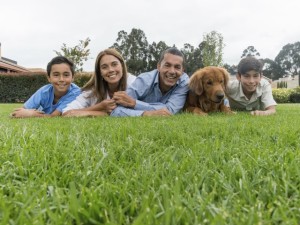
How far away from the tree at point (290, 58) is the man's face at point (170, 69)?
273 ft

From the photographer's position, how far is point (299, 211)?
947 millimetres

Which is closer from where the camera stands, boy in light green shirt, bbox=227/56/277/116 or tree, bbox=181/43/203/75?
boy in light green shirt, bbox=227/56/277/116

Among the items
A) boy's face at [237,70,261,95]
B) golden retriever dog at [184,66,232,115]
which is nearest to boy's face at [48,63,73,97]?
golden retriever dog at [184,66,232,115]

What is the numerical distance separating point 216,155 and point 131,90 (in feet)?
11.4

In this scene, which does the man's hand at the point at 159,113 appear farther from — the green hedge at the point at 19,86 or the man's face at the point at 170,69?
the green hedge at the point at 19,86

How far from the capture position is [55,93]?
538cm

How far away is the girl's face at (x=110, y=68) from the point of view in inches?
195

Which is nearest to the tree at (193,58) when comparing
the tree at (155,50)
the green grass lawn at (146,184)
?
the tree at (155,50)

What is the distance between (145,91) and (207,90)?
34.5 inches

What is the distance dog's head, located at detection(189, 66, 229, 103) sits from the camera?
4684mm

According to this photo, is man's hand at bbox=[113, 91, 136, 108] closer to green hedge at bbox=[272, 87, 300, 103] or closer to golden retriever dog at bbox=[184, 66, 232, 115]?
golden retriever dog at bbox=[184, 66, 232, 115]

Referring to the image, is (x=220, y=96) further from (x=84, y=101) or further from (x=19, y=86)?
(x=19, y=86)

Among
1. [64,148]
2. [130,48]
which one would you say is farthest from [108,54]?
[130,48]

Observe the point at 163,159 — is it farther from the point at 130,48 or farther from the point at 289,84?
the point at 289,84
